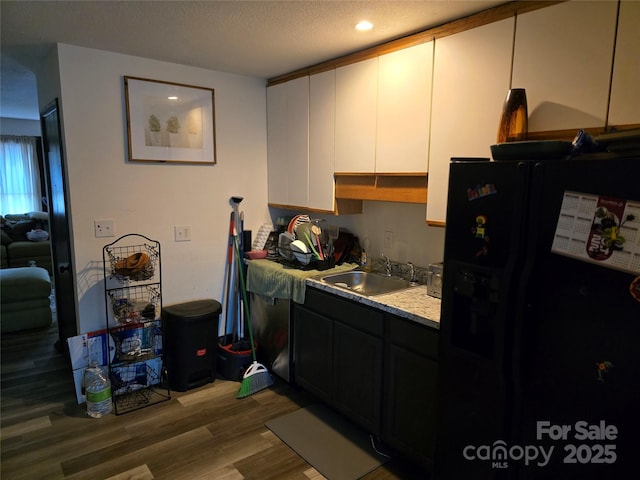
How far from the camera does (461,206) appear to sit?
162 centimetres

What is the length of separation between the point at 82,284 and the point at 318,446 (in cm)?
195

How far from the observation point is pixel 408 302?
221 cm

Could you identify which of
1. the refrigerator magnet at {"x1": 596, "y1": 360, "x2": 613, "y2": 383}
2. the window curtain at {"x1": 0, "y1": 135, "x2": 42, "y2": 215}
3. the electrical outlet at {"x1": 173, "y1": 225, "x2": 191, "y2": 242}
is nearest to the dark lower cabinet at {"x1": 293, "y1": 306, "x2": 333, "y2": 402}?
the electrical outlet at {"x1": 173, "y1": 225, "x2": 191, "y2": 242}

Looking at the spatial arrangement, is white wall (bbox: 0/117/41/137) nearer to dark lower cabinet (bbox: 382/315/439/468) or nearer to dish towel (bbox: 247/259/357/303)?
dish towel (bbox: 247/259/357/303)

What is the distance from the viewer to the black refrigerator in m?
1.20

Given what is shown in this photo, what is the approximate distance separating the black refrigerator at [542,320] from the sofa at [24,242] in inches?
236

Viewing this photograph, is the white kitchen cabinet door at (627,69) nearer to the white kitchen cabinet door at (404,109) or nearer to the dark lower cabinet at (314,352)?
the white kitchen cabinet door at (404,109)

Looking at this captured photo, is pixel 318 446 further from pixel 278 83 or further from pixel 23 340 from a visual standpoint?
pixel 23 340

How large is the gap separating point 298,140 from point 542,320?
2.30m

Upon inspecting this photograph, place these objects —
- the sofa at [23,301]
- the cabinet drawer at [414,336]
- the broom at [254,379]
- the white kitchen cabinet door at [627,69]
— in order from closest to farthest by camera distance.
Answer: the white kitchen cabinet door at [627,69] < the cabinet drawer at [414,336] < the broom at [254,379] < the sofa at [23,301]

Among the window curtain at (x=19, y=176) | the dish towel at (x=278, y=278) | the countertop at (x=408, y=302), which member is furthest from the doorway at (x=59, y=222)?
the window curtain at (x=19, y=176)

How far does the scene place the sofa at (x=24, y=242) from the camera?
18.6ft

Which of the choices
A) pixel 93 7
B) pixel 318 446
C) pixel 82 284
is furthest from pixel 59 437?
pixel 93 7

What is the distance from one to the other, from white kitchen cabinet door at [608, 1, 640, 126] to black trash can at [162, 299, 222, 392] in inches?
106
